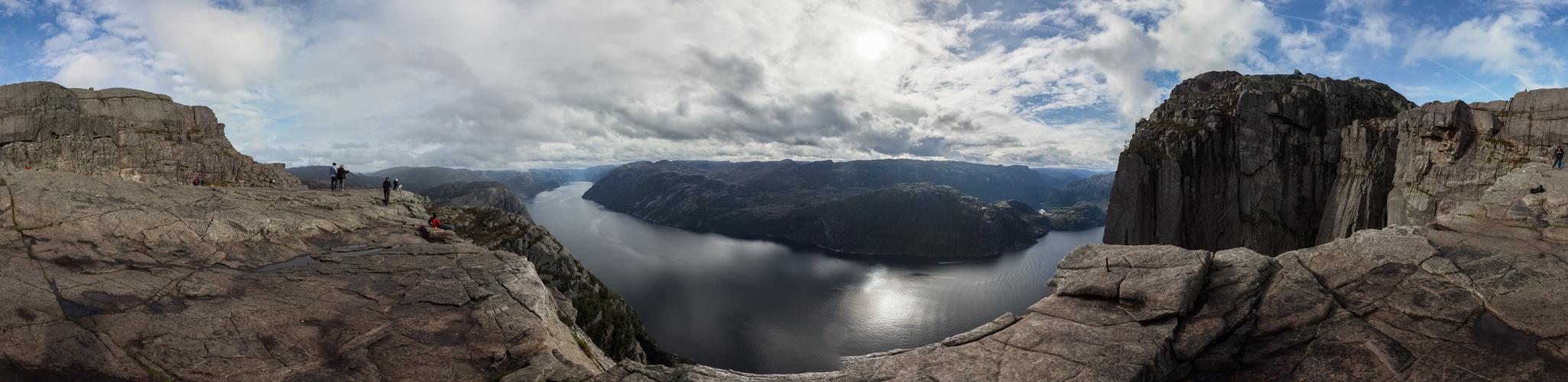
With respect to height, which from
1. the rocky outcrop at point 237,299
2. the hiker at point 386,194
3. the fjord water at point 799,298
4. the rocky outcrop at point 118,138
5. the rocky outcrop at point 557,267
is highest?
the rocky outcrop at point 118,138

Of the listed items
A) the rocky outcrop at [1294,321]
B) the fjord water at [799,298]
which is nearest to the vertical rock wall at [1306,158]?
the rocky outcrop at [1294,321]

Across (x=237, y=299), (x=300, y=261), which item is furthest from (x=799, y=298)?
(x=237, y=299)

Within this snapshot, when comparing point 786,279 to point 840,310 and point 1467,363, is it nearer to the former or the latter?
point 840,310

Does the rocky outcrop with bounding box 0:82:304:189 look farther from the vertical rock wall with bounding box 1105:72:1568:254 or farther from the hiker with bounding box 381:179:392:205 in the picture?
the vertical rock wall with bounding box 1105:72:1568:254

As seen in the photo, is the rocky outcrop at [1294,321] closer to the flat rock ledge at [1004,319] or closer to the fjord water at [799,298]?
the flat rock ledge at [1004,319]

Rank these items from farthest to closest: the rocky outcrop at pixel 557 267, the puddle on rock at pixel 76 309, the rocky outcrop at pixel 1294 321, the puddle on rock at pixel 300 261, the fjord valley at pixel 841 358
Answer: the rocky outcrop at pixel 557 267, the puddle on rock at pixel 300 261, the puddle on rock at pixel 76 309, the fjord valley at pixel 841 358, the rocky outcrop at pixel 1294 321

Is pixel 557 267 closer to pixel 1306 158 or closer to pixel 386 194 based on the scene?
pixel 386 194

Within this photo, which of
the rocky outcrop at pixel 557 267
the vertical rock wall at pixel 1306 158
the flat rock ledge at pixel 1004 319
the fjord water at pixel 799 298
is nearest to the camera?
the flat rock ledge at pixel 1004 319
